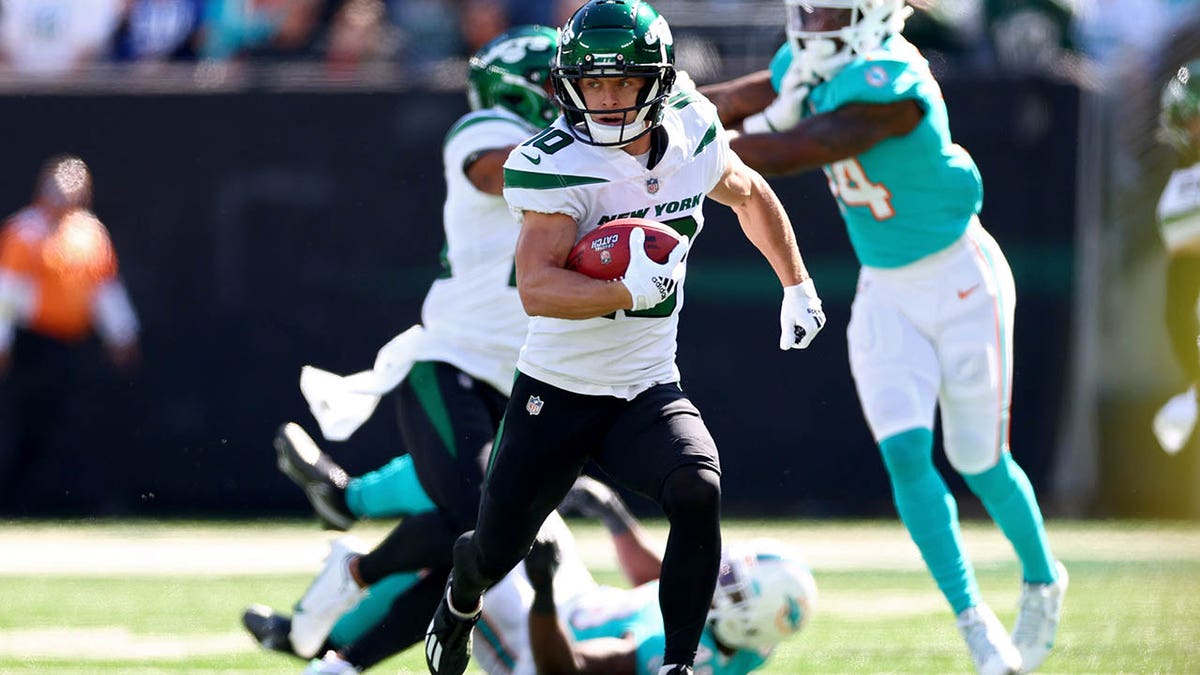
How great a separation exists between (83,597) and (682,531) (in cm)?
410

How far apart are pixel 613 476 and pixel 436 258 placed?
624cm

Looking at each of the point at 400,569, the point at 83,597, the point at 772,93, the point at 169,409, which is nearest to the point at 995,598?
the point at 772,93

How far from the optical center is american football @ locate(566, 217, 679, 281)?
168 inches

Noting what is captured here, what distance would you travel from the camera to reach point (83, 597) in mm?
7691

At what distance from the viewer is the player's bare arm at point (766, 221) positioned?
15.7 ft

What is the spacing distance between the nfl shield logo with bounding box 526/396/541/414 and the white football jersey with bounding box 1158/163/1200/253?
445 centimetres

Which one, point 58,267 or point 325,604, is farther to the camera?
point 58,267

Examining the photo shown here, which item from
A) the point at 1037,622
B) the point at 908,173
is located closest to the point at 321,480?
the point at 908,173

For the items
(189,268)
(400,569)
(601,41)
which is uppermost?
(601,41)

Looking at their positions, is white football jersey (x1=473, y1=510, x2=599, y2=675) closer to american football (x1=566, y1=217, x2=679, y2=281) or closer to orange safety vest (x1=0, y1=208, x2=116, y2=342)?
american football (x1=566, y1=217, x2=679, y2=281)

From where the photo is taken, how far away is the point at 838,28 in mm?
5785

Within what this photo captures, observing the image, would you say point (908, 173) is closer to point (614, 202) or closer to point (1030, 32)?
point (614, 202)

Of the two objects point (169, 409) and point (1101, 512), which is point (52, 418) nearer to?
point (169, 409)

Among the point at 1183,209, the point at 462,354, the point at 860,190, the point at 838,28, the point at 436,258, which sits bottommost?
the point at 436,258
